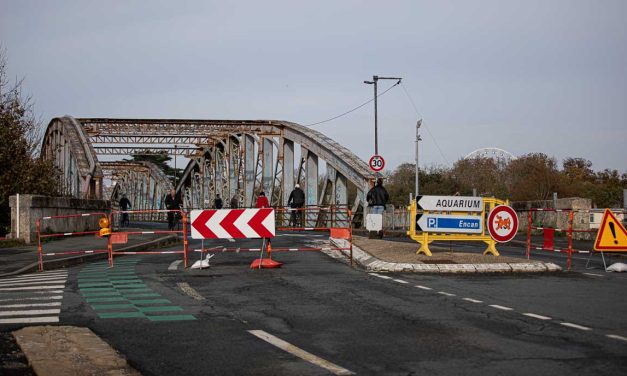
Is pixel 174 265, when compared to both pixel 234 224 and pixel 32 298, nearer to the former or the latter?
pixel 234 224

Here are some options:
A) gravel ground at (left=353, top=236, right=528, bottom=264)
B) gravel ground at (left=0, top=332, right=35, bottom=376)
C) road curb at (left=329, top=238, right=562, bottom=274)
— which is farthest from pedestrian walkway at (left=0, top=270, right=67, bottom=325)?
gravel ground at (left=353, top=236, right=528, bottom=264)

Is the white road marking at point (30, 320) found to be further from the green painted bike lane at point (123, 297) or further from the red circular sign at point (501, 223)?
the red circular sign at point (501, 223)

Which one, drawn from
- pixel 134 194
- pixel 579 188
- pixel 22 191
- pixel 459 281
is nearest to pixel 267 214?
pixel 459 281

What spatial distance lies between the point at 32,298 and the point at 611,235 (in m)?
11.5

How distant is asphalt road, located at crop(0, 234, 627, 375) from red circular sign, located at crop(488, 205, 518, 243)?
8.44 ft

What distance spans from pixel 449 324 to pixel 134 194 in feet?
325

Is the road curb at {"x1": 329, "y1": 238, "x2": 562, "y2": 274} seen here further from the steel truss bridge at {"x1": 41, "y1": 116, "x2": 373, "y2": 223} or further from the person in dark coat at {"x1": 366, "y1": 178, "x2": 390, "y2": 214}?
the steel truss bridge at {"x1": 41, "y1": 116, "x2": 373, "y2": 223}

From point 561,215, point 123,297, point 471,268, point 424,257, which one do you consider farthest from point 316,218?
point 123,297

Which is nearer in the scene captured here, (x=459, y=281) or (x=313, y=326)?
(x=313, y=326)

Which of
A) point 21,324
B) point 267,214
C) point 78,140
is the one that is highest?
point 78,140

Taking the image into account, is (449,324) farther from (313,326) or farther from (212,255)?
→ (212,255)

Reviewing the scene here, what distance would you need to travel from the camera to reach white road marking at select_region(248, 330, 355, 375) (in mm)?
6156

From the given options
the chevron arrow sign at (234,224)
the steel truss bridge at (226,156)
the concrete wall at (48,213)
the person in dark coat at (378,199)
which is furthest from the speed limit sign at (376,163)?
the chevron arrow sign at (234,224)

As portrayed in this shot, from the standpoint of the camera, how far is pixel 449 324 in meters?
8.46
